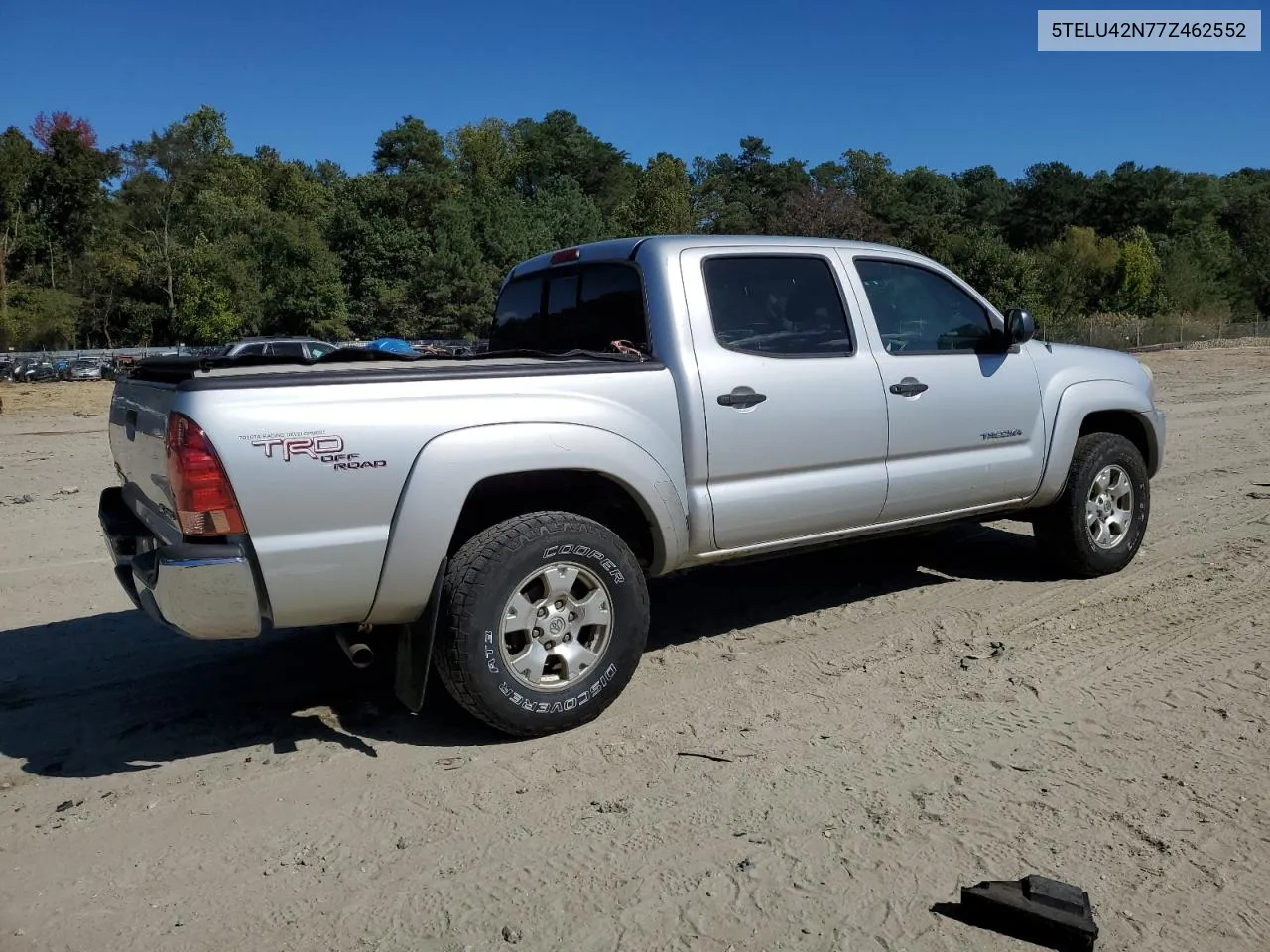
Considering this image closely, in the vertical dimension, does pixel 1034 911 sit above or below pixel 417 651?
below

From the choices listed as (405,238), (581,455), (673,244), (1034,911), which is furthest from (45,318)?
(1034,911)

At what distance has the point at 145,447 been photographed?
3.85 meters

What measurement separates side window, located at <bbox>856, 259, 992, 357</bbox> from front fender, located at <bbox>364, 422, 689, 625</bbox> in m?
1.80

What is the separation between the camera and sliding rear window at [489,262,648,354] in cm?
467

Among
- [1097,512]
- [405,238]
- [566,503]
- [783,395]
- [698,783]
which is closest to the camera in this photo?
[698,783]

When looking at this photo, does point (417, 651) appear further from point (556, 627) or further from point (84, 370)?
point (84, 370)

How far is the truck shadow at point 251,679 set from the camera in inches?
163

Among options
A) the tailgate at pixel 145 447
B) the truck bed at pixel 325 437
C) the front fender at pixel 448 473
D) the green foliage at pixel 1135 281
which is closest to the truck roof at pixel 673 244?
the truck bed at pixel 325 437

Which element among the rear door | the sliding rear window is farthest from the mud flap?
the sliding rear window

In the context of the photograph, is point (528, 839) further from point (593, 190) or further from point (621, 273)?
point (593, 190)

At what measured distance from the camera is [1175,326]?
1587 inches

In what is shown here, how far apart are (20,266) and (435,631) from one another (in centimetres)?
6546

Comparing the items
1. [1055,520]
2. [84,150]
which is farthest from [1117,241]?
[1055,520]

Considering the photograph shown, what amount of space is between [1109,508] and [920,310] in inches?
71.3
